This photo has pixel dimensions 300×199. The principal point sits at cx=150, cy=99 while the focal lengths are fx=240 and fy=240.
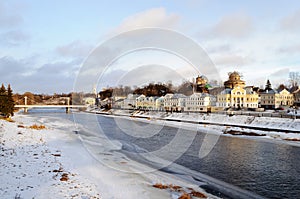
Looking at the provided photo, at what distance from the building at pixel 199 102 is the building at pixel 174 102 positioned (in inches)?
78.3

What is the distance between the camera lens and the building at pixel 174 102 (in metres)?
74.8

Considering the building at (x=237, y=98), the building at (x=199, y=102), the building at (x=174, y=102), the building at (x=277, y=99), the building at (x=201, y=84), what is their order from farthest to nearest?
1. the building at (x=201, y=84)
2. the building at (x=174, y=102)
3. the building at (x=277, y=99)
4. the building at (x=237, y=98)
5. the building at (x=199, y=102)

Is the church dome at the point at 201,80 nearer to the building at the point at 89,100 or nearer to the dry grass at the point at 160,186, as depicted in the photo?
the building at the point at 89,100

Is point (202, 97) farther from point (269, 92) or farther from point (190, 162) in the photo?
point (190, 162)

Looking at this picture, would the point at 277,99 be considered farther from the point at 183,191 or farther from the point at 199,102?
the point at 183,191

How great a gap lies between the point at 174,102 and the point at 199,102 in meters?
12.4

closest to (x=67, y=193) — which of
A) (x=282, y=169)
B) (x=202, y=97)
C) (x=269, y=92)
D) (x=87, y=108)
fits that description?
(x=282, y=169)

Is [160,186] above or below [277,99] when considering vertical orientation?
below

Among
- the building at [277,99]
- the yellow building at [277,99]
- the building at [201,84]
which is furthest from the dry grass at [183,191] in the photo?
the building at [201,84]

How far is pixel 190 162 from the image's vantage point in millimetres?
16656

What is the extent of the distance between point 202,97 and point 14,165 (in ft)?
195

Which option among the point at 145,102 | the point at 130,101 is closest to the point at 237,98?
the point at 145,102

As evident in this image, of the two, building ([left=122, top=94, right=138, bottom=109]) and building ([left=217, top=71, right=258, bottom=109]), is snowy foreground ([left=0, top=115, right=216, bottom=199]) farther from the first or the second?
building ([left=122, top=94, right=138, bottom=109])

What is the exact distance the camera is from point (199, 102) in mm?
67438
